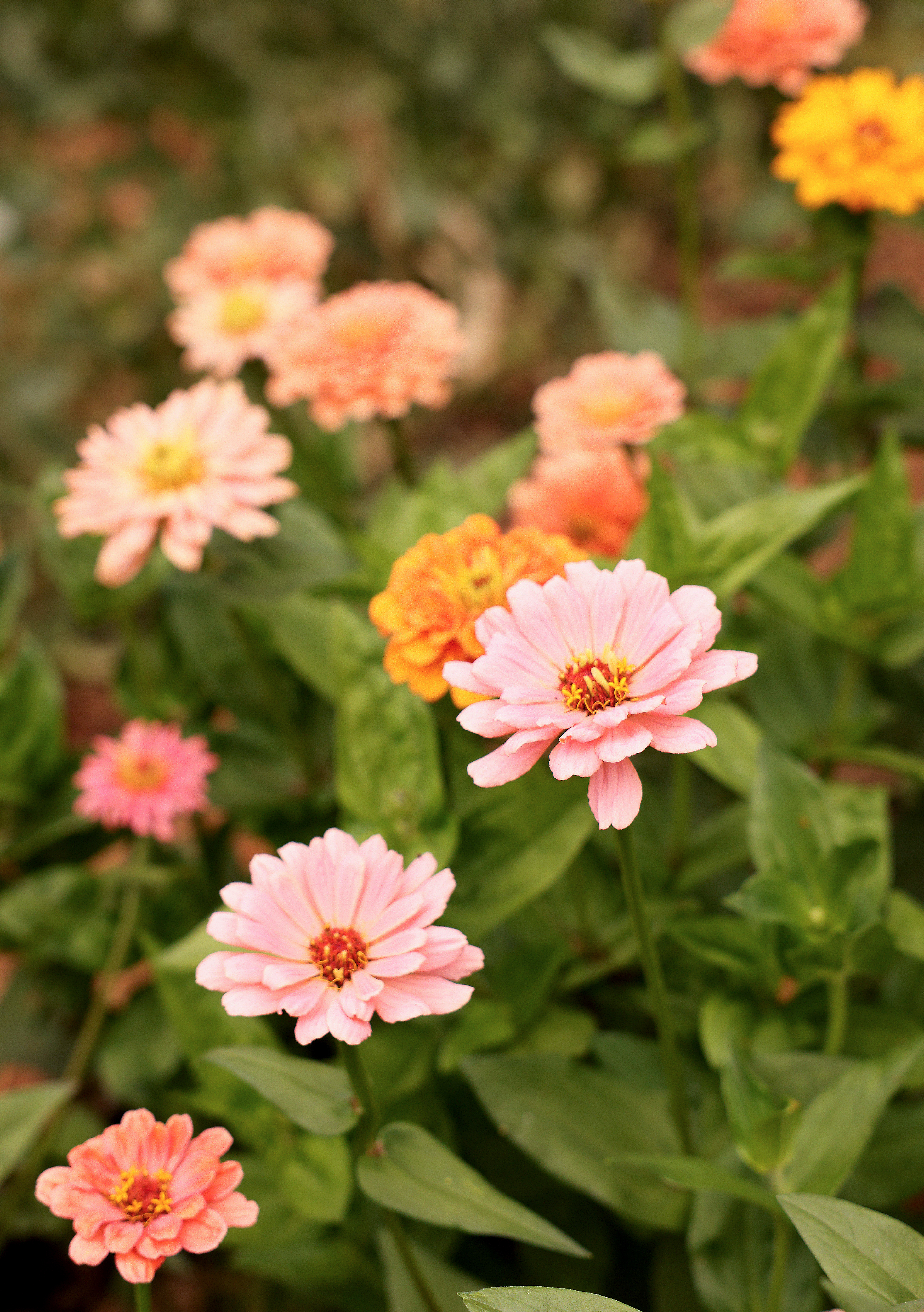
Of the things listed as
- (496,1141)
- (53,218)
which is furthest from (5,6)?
(496,1141)

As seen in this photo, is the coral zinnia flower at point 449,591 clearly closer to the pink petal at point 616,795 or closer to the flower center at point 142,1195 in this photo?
the pink petal at point 616,795

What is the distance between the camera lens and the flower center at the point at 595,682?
48 centimetres

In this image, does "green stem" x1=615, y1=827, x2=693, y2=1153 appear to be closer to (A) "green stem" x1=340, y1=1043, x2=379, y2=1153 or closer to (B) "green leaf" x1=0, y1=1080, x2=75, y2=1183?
(A) "green stem" x1=340, y1=1043, x2=379, y2=1153

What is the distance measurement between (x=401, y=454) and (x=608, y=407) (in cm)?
22

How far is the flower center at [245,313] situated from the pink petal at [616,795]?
2.05ft

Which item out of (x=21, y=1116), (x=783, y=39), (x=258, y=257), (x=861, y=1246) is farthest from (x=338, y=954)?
(x=783, y=39)

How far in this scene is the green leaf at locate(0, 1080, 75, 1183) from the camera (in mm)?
710

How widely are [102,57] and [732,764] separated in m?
1.39

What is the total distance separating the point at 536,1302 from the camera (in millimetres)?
437

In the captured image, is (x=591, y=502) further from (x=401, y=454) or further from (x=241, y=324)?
(x=241, y=324)

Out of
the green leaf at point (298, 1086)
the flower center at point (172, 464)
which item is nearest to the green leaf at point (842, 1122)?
the green leaf at point (298, 1086)

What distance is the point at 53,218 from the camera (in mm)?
1729

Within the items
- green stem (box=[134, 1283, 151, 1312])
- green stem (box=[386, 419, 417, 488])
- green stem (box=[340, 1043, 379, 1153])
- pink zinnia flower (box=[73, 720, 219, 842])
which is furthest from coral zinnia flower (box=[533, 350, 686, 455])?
green stem (box=[134, 1283, 151, 1312])

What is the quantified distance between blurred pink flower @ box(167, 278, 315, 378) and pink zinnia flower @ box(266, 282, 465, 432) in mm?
31
